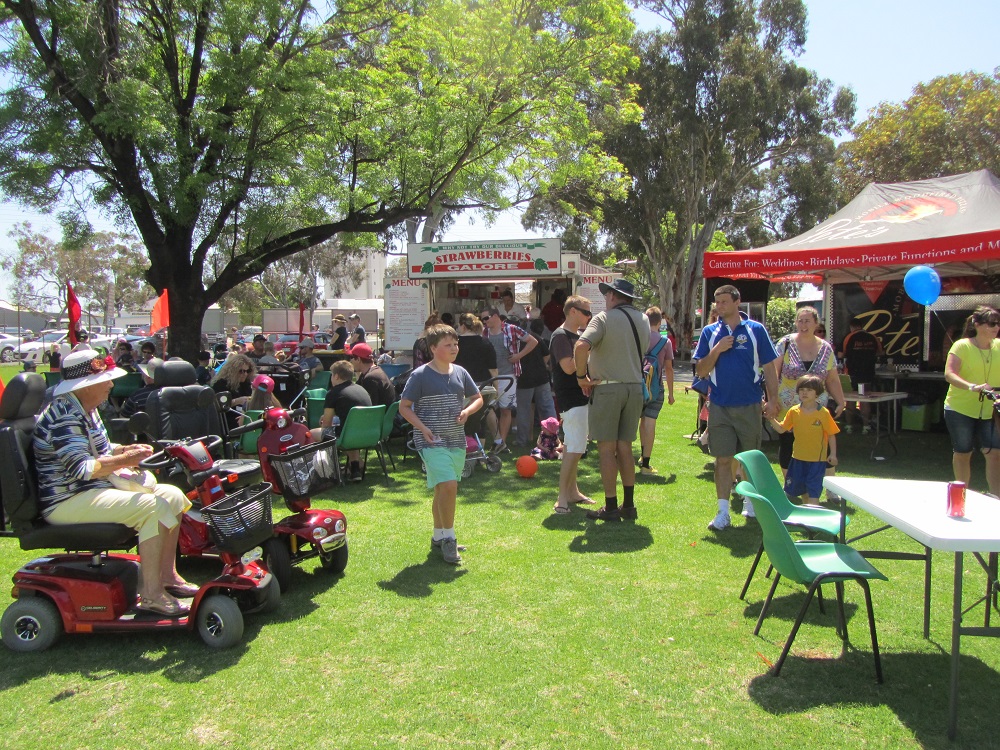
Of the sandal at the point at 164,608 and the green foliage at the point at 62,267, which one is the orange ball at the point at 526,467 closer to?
the sandal at the point at 164,608

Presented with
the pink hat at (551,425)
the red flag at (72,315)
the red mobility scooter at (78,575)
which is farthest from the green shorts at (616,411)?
the red flag at (72,315)

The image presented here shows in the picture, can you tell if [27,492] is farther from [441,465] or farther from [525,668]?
[525,668]

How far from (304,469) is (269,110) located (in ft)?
28.9

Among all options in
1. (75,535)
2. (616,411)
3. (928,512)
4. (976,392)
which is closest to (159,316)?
(75,535)

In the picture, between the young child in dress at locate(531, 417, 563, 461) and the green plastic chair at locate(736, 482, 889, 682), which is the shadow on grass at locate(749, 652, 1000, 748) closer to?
the green plastic chair at locate(736, 482, 889, 682)

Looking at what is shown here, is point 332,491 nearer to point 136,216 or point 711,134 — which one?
point 136,216

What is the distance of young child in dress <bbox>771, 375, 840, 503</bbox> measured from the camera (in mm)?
5223

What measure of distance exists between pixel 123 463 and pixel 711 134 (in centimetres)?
2787

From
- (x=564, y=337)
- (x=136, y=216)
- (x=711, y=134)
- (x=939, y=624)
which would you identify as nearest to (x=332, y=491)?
(x=564, y=337)

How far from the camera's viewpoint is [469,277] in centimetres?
1140

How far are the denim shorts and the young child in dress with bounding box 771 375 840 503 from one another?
130 cm

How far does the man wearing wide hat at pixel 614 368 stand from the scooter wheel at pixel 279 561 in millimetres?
2428

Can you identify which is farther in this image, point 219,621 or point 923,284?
→ point 923,284

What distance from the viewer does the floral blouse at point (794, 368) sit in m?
5.98
